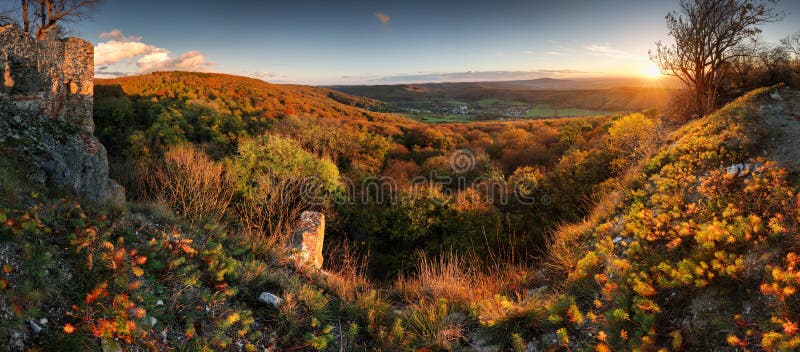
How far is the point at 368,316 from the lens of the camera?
16.5 ft

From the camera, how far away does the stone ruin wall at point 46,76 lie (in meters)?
7.36

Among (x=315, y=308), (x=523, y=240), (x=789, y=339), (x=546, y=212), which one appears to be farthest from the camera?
(x=546, y=212)

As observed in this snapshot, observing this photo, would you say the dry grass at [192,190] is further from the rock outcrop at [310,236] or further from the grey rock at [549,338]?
the grey rock at [549,338]

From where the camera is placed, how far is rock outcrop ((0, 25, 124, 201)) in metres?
6.34

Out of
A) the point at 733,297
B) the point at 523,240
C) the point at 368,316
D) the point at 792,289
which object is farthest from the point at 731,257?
the point at 523,240

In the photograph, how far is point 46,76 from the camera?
874cm

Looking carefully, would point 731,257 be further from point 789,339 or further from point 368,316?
point 368,316

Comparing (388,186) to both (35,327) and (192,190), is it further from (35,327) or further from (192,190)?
(35,327)

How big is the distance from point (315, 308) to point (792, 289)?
16.5 feet

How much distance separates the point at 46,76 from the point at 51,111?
888 mm

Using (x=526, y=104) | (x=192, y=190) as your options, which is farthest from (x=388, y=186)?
(x=526, y=104)

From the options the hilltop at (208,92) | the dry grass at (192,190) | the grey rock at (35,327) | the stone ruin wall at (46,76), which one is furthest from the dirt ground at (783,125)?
the hilltop at (208,92)

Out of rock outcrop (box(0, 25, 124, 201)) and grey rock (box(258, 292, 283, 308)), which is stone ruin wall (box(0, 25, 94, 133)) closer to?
rock outcrop (box(0, 25, 124, 201))

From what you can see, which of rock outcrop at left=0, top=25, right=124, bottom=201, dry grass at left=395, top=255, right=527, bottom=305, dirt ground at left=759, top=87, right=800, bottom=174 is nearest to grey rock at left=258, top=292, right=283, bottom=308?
dry grass at left=395, top=255, right=527, bottom=305
